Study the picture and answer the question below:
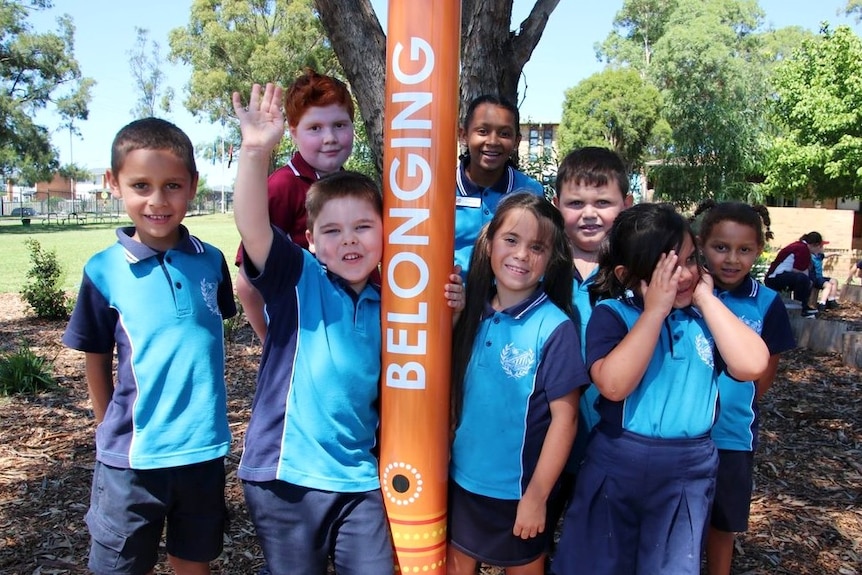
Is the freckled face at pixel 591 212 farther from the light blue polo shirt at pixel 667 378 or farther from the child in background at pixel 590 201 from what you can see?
the light blue polo shirt at pixel 667 378

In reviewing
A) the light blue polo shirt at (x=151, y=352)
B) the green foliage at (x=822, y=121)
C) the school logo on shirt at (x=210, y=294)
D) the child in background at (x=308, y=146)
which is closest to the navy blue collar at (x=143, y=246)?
the light blue polo shirt at (x=151, y=352)

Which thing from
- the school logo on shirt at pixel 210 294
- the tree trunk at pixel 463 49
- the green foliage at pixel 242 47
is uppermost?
the green foliage at pixel 242 47

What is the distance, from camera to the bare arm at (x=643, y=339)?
2014 mm

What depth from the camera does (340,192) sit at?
7.17ft

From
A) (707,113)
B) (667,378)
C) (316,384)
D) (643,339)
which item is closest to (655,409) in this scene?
(667,378)

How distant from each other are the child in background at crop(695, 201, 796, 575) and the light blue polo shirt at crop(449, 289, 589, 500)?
0.75 meters

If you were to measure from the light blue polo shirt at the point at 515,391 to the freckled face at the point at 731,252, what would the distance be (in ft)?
2.44

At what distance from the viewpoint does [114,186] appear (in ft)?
7.74

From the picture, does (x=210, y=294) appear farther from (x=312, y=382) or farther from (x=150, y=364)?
(x=312, y=382)

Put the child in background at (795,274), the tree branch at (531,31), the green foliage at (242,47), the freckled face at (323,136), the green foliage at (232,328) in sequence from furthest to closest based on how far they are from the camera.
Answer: the green foliage at (242,47) → the child in background at (795,274) → the green foliage at (232,328) → the tree branch at (531,31) → the freckled face at (323,136)

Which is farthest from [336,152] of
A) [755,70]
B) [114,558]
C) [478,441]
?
[755,70]

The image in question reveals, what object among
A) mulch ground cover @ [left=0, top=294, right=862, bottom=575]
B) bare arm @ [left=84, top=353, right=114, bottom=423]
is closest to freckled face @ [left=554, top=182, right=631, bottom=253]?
bare arm @ [left=84, top=353, right=114, bottom=423]

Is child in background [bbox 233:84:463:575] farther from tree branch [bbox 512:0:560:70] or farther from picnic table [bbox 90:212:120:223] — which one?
picnic table [bbox 90:212:120:223]

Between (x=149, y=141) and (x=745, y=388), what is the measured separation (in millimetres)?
2210
